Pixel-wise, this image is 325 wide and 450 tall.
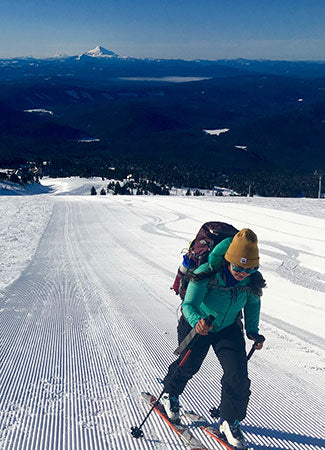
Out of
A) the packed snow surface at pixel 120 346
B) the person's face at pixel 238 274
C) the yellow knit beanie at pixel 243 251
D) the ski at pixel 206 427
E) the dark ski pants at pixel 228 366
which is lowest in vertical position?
the packed snow surface at pixel 120 346

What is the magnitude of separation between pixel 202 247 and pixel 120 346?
8.63 ft

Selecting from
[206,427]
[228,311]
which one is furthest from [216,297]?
[206,427]

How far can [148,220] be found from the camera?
2000 centimetres

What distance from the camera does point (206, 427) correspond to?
4.05m

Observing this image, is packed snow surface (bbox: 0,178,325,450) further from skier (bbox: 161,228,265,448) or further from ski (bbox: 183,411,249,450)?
skier (bbox: 161,228,265,448)

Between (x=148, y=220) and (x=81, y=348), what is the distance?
47.2ft

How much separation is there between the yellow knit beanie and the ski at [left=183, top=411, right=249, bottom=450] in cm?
157

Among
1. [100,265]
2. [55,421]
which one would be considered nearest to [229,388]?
[55,421]

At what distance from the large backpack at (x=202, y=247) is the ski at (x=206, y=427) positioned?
119 cm

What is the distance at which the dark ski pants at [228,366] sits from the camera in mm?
3707

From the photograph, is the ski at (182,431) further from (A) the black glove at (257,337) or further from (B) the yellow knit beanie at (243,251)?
(B) the yellow knit beanie at (243,251)

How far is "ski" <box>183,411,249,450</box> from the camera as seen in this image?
3.82m

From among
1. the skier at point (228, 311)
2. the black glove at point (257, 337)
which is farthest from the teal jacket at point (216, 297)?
the black glove at point (257, 337)

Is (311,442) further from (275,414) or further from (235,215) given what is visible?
(235,215)
